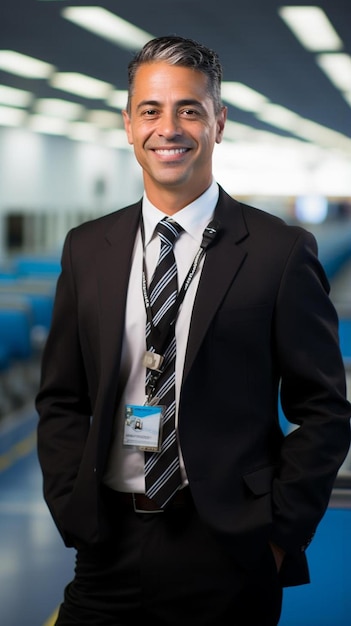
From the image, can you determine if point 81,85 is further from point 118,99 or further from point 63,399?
point 63,399

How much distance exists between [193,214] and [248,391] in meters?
0.41

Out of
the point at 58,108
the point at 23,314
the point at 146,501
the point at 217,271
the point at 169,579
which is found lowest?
the point at 23,314

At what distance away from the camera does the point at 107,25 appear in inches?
107

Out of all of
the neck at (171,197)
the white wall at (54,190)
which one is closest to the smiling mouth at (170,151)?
the neck at (171,197)

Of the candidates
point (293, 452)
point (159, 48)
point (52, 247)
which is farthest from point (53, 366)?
point (52, 247)

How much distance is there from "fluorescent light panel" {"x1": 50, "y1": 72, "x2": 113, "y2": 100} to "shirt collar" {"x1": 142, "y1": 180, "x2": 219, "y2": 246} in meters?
1.35

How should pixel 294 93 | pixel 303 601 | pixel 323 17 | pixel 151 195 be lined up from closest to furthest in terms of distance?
pixel 151 195
pixel 323 17
pixel 303 601
pixel 294 93

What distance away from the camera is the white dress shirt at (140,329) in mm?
1856

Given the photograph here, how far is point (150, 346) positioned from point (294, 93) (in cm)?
153

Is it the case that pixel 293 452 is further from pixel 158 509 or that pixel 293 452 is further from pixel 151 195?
pixel 151 195

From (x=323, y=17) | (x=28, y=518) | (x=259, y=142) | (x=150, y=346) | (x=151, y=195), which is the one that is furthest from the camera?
(x=28, y=518)

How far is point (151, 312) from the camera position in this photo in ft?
6.09

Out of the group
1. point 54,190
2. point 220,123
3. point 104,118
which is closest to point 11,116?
point 104,118

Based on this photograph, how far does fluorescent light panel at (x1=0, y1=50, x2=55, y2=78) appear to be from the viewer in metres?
2.97
